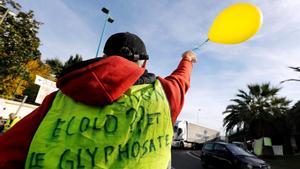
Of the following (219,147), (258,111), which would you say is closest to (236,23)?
(219,147)

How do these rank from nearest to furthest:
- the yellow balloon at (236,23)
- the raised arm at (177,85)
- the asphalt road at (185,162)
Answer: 1. the raised arm at (177,85)
2. the yellow balloon at (236,23)
3. the asphalt road at (185,162)

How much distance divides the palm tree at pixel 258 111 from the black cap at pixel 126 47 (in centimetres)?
2643

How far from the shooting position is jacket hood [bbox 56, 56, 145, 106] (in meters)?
1.17

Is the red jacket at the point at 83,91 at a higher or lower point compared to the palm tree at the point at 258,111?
lower

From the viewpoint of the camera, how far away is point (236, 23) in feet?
7.38

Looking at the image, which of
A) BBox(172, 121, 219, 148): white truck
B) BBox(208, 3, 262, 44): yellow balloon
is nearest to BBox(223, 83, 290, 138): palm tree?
BBox(172, 121, 219, 148): white truck

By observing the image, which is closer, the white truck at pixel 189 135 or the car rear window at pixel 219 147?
the car rear window at pixel 219 147

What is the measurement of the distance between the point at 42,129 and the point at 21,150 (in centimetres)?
15

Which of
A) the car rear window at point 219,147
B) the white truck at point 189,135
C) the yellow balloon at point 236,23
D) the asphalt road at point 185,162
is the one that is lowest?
the asphalt road at point 185,162

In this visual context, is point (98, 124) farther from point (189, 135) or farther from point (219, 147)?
point (189, 135)

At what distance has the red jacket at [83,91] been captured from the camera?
1170 millimetres

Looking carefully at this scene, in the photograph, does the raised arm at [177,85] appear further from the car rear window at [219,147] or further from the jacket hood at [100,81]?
the car rear window at [219,147]

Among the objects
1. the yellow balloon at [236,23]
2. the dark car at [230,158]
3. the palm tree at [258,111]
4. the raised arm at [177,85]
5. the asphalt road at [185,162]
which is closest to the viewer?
the raised arm at [177,85]

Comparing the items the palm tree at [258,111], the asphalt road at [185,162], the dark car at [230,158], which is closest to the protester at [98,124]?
the dark car at [230,158]
